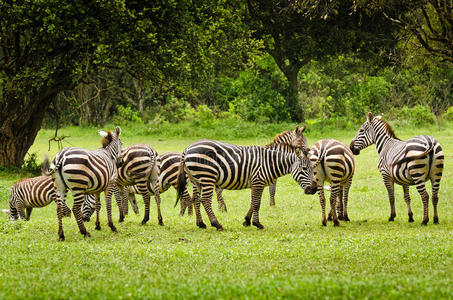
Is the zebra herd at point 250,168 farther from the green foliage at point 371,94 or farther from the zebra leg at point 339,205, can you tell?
the green foliage at point 371,94

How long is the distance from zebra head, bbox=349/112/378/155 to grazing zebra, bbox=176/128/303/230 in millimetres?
2496

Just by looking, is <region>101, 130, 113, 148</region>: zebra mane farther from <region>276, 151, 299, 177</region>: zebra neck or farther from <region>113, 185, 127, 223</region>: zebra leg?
<region>276, 151, 299, 177</region>: zebra neck

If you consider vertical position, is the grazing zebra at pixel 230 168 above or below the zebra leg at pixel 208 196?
above

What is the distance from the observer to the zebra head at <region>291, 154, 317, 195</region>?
42.3ft

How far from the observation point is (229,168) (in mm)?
12727

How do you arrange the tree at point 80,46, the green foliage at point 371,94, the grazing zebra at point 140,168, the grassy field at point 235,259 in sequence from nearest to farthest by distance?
the grassy field at point 235,259
the grazing zebra at point 140,168
the tree at point 80,46
the green foliage at point 371,94

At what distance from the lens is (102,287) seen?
23.5 feet

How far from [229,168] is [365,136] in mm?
4289

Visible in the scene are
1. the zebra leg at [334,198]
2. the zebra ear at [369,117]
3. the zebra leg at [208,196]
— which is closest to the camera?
the zebra leg at [208,196]

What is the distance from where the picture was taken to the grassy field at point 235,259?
22.6ft

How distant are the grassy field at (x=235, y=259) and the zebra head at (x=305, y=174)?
92 centimetres

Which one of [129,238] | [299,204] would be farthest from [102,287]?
[299,204]

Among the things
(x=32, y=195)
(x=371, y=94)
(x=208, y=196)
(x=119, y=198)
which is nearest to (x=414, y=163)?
(x=208, y=196)

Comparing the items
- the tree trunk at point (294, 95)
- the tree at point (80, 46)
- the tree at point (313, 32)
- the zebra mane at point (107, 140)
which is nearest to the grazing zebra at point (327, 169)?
the zebra mane at point (107, 140)
